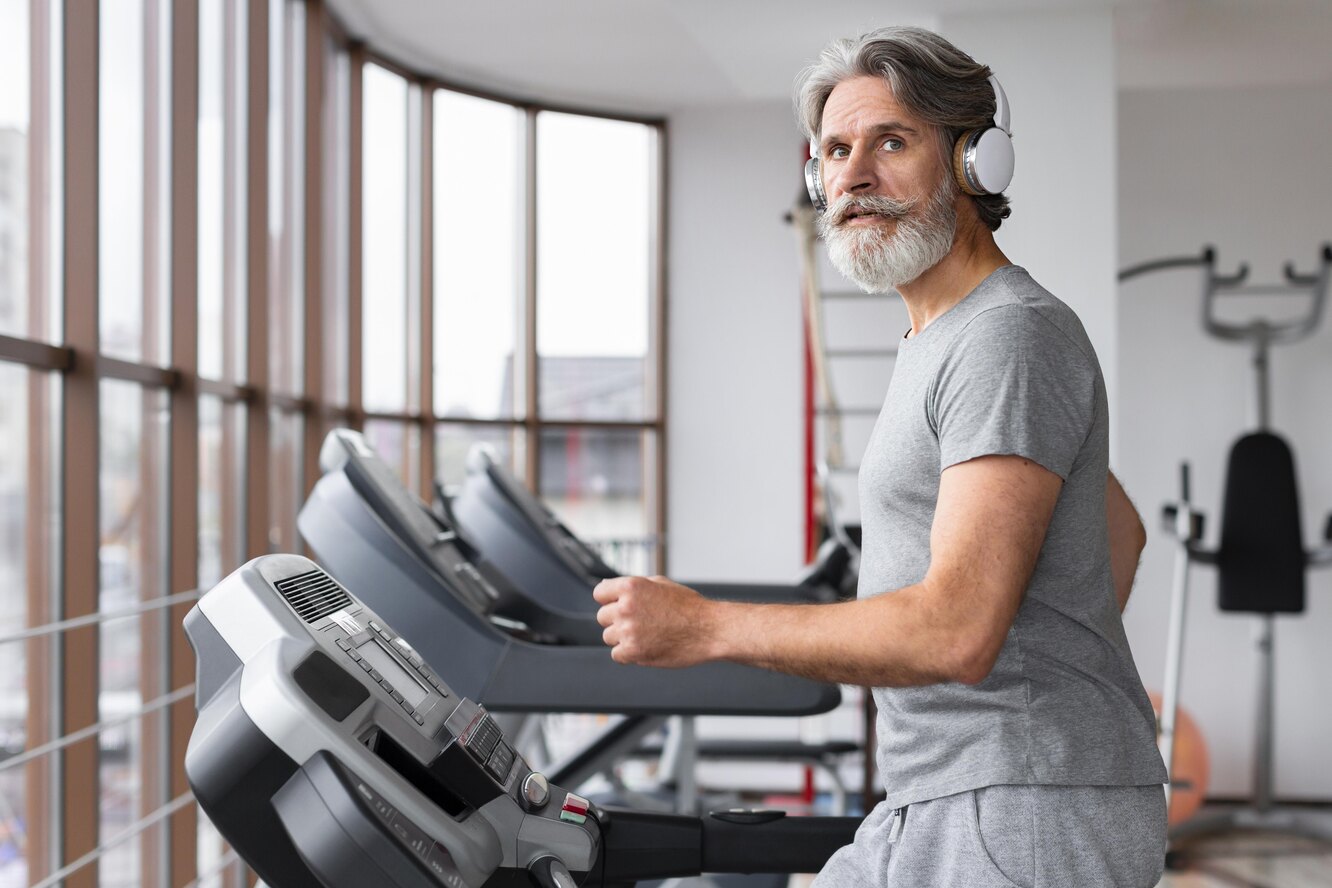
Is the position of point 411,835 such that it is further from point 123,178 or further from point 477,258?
point 477,258

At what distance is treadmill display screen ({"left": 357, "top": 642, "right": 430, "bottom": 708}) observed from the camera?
4.35 ft

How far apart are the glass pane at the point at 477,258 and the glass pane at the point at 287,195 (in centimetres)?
105

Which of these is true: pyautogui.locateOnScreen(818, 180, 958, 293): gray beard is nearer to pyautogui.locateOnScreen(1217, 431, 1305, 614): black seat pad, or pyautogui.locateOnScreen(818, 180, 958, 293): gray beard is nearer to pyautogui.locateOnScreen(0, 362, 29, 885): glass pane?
pyautogui.locateOnScreen(0, 362, 29, 885): glass pane

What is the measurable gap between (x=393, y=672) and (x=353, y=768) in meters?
0.21

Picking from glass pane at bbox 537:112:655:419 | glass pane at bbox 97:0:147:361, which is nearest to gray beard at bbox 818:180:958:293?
glass pane at bbox 97:0:147:361

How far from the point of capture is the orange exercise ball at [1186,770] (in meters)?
4.48

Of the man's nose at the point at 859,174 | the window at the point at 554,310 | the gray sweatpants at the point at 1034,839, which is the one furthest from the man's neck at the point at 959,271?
the window at the point at 554,310

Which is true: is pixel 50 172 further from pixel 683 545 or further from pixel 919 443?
pixel 683 545

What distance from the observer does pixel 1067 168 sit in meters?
3.41

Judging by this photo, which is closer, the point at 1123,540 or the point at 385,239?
the point at 1123,540

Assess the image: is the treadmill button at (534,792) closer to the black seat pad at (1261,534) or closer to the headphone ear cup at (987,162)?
the headphone ear cup at (987,162)

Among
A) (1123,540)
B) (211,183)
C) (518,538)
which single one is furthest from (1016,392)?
(211,183)

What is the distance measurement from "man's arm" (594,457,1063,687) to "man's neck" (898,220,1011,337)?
0.29m

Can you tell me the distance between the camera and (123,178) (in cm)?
327
